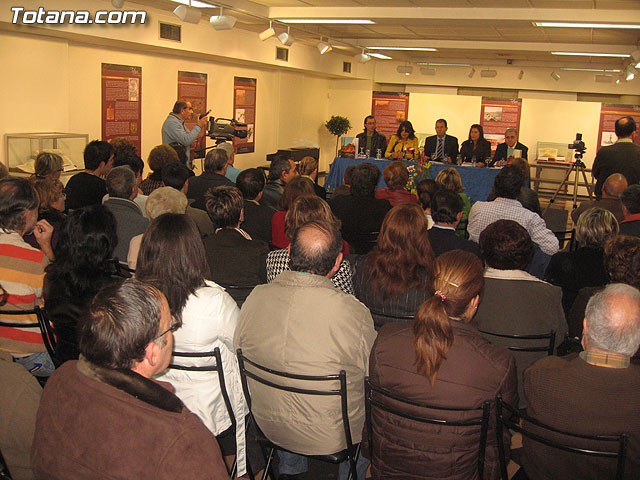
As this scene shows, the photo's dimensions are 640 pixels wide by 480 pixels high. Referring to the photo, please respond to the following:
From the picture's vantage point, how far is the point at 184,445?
121 centimetres

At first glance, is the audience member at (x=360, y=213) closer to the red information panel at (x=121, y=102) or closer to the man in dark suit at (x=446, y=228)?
the man in dark suit at (x=446, y=228)

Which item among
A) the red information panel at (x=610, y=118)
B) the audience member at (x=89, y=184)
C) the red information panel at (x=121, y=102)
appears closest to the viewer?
the audience member at (x=89, y=184)

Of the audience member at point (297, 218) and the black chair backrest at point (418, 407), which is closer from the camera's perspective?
the black chair backrest at point (418, 407)

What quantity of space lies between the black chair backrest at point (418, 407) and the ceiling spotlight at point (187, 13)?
5.36 metres

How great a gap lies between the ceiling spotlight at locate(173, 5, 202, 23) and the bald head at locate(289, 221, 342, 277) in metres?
4.78

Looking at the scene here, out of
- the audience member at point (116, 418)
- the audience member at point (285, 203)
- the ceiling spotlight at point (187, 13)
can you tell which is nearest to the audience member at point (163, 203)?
the audience member at point (285, 203)

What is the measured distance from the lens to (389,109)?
13.9 metres

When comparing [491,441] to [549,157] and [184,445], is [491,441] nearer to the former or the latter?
[184,445]

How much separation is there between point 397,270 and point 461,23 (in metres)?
5.92

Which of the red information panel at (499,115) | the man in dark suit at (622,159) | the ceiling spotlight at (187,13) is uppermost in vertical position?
the ceiling spotlight at (187,13)

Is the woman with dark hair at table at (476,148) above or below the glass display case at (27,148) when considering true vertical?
above


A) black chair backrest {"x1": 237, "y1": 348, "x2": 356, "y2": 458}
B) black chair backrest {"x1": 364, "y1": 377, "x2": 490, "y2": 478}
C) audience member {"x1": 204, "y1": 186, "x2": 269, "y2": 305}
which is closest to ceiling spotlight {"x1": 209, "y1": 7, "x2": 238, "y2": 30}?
audience member {"x1": 204, "y1": 186, "x2": 269, "y2": 305}

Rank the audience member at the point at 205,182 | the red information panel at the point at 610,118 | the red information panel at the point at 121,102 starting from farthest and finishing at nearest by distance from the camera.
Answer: the red information panel at the point at 610,118 → the red information panel at the point at 121,102 → the audience member at the point at 205,182

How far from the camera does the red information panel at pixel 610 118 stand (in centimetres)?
1220
